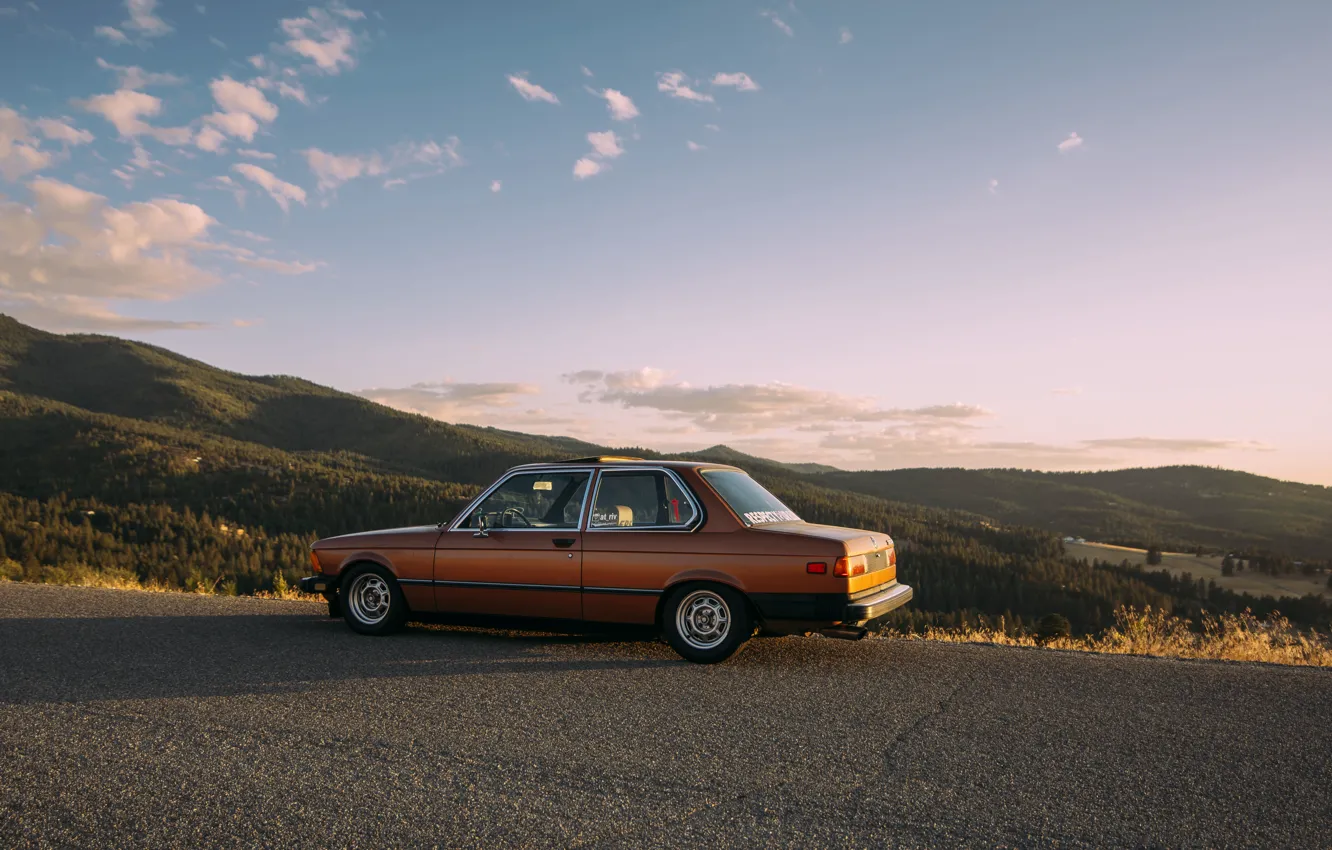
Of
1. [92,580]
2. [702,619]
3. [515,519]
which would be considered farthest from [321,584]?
[92,580]

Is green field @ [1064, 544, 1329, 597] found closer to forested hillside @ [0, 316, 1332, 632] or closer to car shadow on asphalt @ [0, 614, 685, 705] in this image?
forested hillside @ [0, 316, 1332, 632]

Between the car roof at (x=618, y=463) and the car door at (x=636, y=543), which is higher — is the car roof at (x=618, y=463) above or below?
above

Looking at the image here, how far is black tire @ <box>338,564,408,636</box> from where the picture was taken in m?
8.23

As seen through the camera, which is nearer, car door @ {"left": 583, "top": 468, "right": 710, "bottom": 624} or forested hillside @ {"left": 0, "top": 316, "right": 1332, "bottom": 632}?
car door @ {"left": 583, "top": 468, "right": 710, "bottom": 624}

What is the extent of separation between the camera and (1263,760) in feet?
15.3

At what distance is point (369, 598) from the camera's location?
8.45 metres

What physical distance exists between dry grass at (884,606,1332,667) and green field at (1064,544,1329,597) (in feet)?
387

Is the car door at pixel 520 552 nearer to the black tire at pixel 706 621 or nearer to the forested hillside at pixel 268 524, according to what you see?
the black tire at pixel 706 621

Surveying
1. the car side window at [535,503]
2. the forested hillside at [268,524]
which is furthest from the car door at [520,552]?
the forested hillside at [268,524]

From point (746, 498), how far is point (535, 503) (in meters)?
1.92

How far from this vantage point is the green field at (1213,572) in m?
110

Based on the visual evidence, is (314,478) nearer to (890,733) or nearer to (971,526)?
(971,526)

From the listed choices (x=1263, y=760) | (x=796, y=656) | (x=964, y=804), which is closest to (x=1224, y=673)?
(x=1263, y=760)

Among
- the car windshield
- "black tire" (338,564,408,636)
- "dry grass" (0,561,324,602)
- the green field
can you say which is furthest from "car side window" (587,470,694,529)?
the green field
